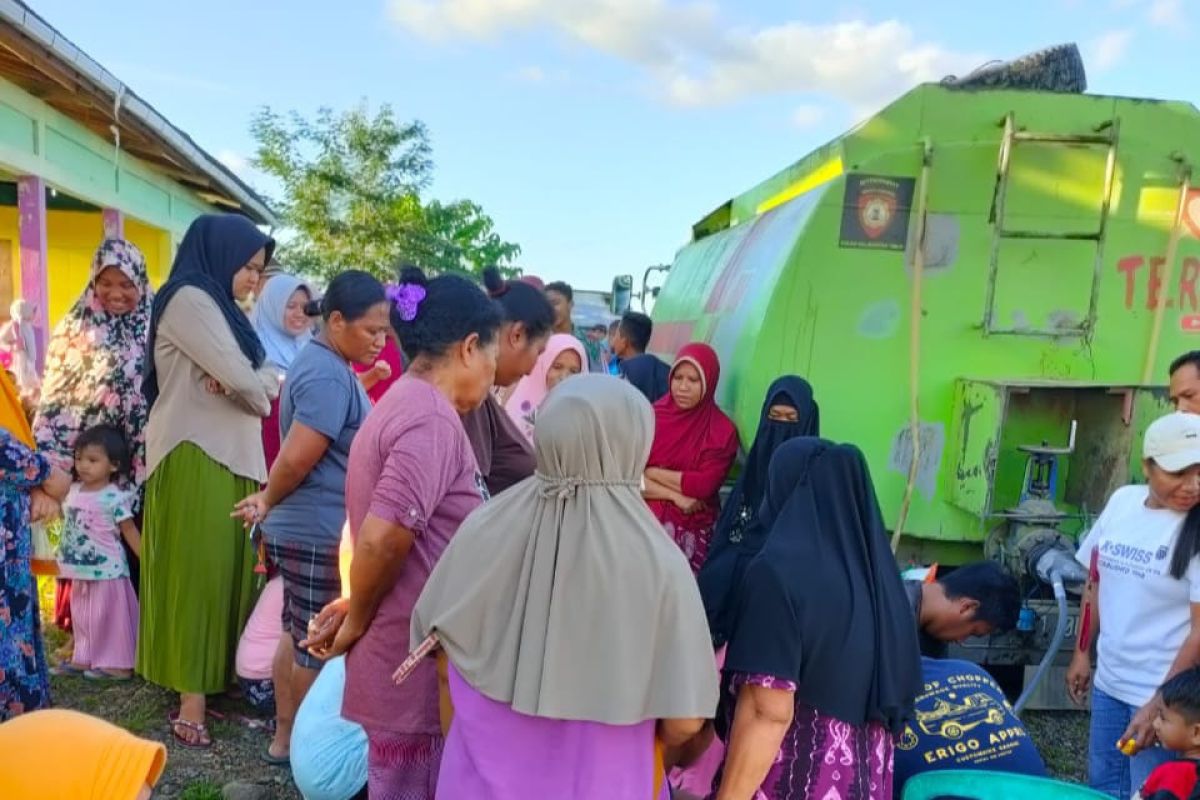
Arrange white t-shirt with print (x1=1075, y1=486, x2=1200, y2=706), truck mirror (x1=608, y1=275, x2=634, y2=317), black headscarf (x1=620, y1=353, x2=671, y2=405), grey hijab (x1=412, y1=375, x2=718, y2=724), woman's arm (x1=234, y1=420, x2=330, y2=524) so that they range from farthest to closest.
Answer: truck mirror (x1=608, y1=275, x2=634, y2=317)
black headscarf (x1=620, y1=353, x2=671, y2=405)
woman's arm (x1=234, y1=420, x2=330, y2=524)
white t-shirt with print (x1=1075, y1=486, x2=1200, y2=706)
grey hijab (x1=412, y1=375, x2=718, y2=724)

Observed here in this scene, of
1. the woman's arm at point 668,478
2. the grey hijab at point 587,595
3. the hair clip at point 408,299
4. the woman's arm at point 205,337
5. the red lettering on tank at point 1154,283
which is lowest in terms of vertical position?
the woman's arm at point 668,478

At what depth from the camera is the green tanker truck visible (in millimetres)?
3553

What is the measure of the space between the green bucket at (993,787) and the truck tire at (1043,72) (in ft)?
10.1

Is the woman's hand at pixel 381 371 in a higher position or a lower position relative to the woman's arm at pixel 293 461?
higher

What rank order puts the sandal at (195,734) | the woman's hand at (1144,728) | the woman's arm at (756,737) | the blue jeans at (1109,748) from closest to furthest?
the woman's arm at (756,737) < the woman's hand at (1144,728) < the blue jeans at (1109,748) < the sandal at (195,734)

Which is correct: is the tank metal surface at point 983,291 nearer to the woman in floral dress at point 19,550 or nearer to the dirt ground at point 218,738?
the dirt ground at point 218,738

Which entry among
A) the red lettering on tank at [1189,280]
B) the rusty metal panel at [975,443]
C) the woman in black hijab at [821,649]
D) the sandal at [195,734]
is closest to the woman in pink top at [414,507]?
the woman in black hijab at [821,649]

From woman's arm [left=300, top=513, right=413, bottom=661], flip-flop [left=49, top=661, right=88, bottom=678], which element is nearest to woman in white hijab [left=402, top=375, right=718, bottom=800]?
woman's arm [left=300, top=513, right=413, bottom=661]

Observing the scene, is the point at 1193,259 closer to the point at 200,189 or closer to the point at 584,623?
the point at 584,623

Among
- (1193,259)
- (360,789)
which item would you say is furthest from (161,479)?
(1193,259)

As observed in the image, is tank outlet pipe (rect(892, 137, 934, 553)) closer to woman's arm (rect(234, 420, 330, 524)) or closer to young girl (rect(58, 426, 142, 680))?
woman's arm (rect(234, 420, 330, 524))

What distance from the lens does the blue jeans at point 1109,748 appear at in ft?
8.41

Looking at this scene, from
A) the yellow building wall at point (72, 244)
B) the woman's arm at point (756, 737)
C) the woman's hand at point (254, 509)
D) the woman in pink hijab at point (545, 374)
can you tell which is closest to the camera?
the woman's arm at point (756, 737)

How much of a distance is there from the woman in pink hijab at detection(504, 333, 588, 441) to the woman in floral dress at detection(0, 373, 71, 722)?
2058 millimetres
